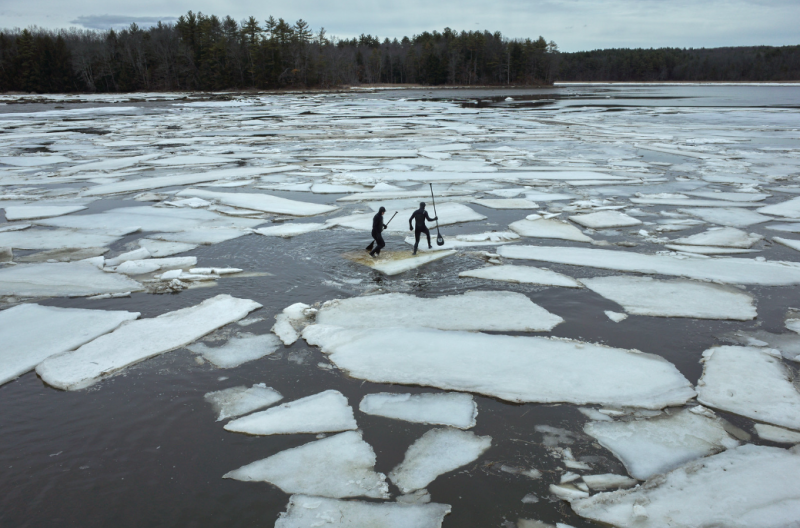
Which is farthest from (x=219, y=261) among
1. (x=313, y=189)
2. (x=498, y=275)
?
(x=313, y=189)

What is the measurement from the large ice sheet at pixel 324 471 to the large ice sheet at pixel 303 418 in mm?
151

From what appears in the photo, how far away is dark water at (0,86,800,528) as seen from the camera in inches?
105

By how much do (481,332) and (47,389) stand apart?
338 cm

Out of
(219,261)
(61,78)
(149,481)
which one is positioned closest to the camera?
(149,481)

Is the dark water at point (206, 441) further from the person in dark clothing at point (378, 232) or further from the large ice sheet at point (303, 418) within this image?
the person in dark clothing at point (378, 232)

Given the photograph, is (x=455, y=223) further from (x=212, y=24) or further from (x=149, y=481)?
(x=212, y=24)

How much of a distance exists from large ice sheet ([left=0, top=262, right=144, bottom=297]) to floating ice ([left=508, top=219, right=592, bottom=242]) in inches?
200

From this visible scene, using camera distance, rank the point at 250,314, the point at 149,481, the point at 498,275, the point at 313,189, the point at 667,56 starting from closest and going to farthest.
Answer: the point at 149,481, the point at 250,314, the point at 498,275, the point at 313,189, the point at 667,56

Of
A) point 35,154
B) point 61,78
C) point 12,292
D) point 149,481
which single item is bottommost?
point 149,481

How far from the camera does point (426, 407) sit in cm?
350

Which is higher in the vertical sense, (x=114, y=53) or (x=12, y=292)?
(x=114, y=53)

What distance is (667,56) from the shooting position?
116m

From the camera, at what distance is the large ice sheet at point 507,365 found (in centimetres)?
359

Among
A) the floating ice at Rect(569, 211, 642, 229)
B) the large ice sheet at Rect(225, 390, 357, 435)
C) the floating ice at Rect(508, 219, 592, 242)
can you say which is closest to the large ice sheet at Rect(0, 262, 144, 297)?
the large ice sheet at Rect(225, 390, 357, 435)
